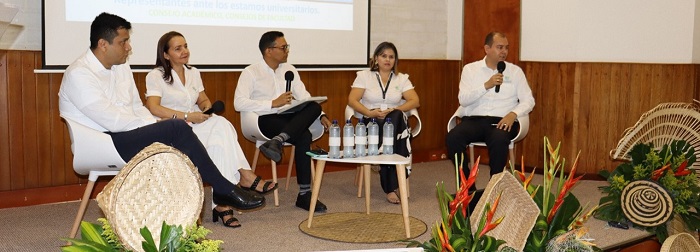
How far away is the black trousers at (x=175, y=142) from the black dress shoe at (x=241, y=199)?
3 centimetres

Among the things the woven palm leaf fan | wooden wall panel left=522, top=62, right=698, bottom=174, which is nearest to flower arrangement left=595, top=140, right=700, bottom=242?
the woven palm leaf fan

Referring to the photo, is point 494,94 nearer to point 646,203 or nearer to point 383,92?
point 383,92

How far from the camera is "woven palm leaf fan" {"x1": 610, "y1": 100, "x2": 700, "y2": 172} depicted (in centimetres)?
457

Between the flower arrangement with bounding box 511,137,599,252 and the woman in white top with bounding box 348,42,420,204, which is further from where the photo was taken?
the woman in white top with bounding box 348,42,420,204

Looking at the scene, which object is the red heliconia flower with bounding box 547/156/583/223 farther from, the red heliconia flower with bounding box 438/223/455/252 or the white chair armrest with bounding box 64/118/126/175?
the white chair armrest with bounding box 64/118/126/175

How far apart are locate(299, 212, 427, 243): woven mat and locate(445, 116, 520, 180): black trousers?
832 mm

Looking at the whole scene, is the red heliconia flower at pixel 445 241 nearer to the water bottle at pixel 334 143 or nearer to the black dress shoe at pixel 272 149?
the water bottle at pixel 334 143

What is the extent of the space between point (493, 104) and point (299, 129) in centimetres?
156

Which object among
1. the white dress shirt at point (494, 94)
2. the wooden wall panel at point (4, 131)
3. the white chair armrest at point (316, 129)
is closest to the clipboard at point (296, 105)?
the white chair armrest at point (316, 129)

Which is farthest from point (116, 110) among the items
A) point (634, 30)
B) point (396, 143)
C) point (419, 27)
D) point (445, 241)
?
point (634, 30)

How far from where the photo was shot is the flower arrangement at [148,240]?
1.92 metres

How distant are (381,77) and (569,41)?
1.81 meters

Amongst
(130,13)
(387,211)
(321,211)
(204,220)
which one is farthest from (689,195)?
(130,13)

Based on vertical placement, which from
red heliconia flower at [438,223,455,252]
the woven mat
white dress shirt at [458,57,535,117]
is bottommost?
the woven mat
